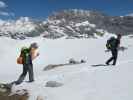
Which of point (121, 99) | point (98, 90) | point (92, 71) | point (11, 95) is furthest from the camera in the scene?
point (92, 71)

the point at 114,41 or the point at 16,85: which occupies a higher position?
the point at 114,41

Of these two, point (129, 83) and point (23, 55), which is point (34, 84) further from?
point (129, 83)

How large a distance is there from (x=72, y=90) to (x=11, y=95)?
2.74 metres

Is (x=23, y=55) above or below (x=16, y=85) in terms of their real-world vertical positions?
above

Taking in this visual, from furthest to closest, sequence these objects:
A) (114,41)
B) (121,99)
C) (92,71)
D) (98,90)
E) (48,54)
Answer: (48,54)
(114,41)
(92,71)
(98,90)
(121,99)

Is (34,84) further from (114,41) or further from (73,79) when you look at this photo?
(114,41)

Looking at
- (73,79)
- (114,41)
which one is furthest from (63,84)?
(114,41)

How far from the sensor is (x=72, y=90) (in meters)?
13.6

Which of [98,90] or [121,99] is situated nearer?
[121,99]

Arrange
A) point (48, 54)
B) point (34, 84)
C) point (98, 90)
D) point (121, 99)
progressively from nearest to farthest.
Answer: point (121, 99) < point (98, 90) < point (34, 84) < point (48, 54)

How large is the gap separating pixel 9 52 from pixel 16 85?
32.8 m

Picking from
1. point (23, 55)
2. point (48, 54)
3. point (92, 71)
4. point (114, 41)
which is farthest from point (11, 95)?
point (48, 54)

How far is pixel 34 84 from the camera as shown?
15.5 metres

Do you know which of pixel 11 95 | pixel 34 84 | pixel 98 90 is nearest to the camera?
pixel 98 90
